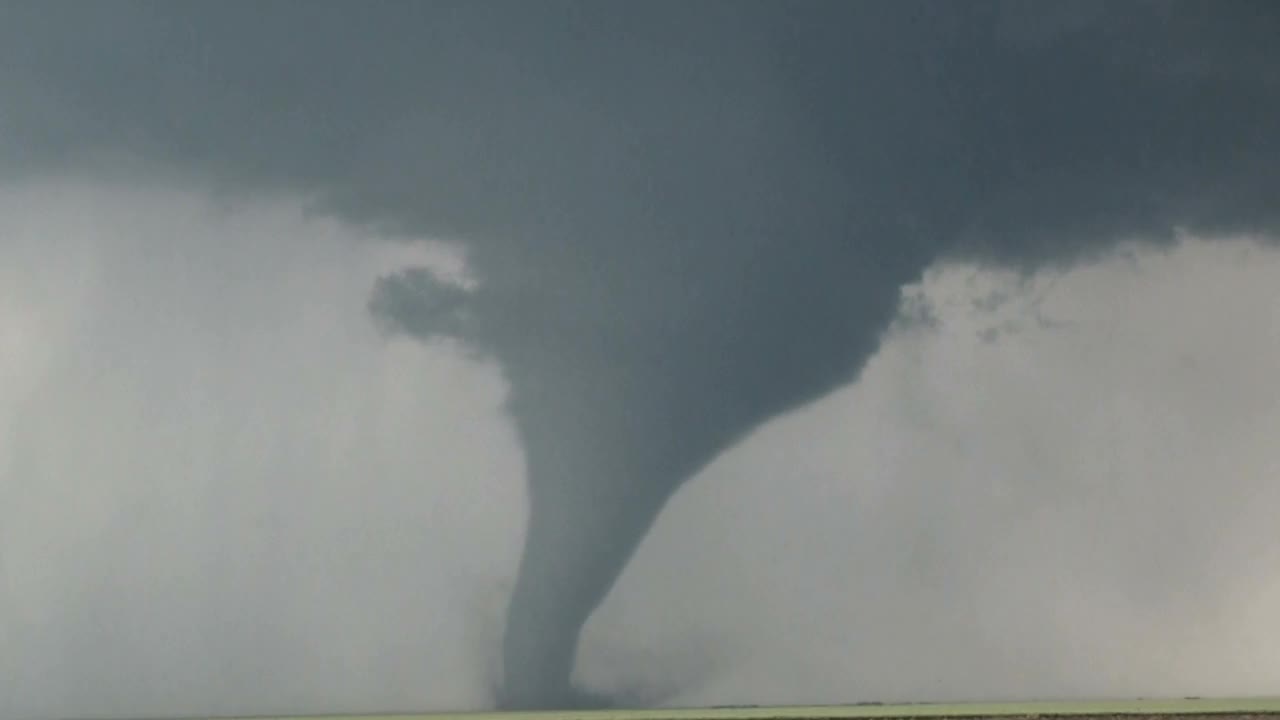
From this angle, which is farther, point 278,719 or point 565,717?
point 278,719

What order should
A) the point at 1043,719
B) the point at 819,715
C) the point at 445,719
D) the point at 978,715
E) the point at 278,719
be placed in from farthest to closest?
the point at 278,719
the point at 445,719
the point at 819,715
the point at 978,715
the point at 1043,719

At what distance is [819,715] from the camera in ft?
281

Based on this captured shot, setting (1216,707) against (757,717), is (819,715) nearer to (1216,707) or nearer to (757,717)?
(757,717)

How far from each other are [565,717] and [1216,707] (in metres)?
45.4

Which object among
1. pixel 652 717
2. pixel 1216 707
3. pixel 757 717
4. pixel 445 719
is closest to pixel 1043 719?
pixel 1216 707

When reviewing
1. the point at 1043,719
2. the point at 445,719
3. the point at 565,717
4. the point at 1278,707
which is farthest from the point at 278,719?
the point at 1278,707

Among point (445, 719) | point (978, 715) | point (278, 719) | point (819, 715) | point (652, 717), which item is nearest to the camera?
point (978, 715)

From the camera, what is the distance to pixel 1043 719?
231 ft

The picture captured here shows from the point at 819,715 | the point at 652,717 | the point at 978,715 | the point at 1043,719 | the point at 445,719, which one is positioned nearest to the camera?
the point at 1043,719

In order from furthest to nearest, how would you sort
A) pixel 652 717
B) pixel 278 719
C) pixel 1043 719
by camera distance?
pixel 278 719
pixel 652 717
pixel 1043 719

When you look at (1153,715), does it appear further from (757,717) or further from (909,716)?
(757,717)

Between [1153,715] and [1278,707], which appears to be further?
[1278,707]

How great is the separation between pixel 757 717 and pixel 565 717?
14314mm

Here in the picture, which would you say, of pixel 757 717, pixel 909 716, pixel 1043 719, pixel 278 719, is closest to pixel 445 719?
pixel 278 719
